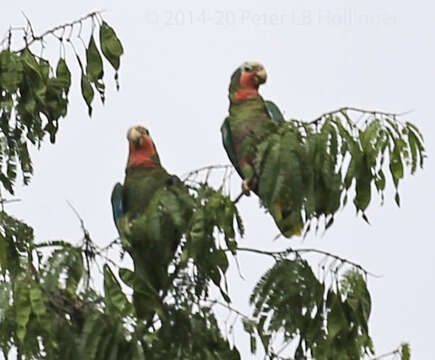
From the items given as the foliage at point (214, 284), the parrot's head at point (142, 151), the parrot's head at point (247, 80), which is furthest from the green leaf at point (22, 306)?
the parrot's head at point (247, 80)

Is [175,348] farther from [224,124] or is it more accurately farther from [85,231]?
[224,124]

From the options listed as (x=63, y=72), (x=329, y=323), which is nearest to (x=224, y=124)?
(x=63, y=72)

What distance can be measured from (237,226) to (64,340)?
0.68 meters

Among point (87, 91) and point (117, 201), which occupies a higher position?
point (87, 91)

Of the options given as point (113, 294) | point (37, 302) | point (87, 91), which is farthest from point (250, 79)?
point (37, 302)

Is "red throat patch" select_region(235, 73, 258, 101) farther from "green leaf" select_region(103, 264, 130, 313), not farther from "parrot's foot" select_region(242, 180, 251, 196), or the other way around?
"green leaf" select_region(103, 264, 130, 313)

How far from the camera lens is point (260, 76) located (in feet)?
23.0

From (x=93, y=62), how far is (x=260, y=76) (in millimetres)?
1116

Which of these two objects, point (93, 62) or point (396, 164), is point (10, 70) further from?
point (396, 164)

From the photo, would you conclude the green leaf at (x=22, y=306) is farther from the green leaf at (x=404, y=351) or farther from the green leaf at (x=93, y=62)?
the green leaf at (x=93, y=62)

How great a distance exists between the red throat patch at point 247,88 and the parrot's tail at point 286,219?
0.86 m

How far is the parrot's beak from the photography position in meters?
7.02

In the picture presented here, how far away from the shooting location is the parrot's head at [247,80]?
6.88m

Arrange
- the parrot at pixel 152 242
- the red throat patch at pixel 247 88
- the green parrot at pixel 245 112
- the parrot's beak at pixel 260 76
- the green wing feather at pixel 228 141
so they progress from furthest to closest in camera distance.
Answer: the parrot's beak at pixel 260 76 < the red throat patch at pixel 247 88 < the green wing feather at pixel 228 141 < the green parrot at pixel 245 112 < the parrot at pixel 152 242
